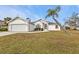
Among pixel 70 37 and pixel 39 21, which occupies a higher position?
pixel 39 21

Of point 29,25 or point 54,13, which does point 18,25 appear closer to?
point 29,25

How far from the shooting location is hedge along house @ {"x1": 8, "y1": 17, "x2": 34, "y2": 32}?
236cm

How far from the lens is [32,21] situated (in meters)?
2.36

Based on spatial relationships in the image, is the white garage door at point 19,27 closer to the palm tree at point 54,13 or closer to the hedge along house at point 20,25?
the hedge along house at point 20,25

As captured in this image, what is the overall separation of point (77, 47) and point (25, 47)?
0.62 metres

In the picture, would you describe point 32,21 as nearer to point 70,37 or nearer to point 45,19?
point 45,19

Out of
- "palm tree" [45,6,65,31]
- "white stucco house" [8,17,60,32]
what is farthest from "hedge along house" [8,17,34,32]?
"palm tree" [45,6,65,31]

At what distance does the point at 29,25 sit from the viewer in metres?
2.39

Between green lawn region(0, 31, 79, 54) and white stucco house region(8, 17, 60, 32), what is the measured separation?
0.07 meters

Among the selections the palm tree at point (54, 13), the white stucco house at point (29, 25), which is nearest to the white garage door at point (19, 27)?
the white stucco house at point (29, 25)

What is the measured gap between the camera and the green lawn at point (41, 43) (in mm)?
2305
